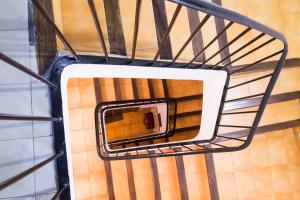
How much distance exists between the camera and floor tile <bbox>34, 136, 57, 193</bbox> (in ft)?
5.39

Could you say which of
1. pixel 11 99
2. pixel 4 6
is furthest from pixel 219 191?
pixel 4 6

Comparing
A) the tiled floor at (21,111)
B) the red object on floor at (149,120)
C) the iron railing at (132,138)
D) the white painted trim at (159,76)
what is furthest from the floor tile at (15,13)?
the red object on floor at (149,120)

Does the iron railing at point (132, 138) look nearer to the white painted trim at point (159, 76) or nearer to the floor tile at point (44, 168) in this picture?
the white painted trim at point (159, 76)

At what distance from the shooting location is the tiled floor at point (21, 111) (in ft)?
5.27

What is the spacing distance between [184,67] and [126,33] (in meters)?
0.69

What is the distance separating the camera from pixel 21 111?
165 centimetres

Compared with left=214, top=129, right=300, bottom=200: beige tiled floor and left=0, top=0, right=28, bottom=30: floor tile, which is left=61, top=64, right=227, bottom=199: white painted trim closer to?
left=0, top=0, right=28, bottom=30: floor tile

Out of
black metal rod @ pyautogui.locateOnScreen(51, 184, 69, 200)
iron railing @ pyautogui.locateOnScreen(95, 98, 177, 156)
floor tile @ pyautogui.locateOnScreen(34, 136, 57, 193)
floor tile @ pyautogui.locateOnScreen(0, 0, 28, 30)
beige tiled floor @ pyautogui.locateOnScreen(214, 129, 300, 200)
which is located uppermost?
floor tile @ pyautogui.locateOnScreen(0, 0, 28, 30)

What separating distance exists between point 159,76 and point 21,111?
1.27 m

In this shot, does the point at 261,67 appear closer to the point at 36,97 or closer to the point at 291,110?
the point at 291,110

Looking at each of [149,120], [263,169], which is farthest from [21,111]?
[149,120]

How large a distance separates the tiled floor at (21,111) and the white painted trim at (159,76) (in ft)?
0.46

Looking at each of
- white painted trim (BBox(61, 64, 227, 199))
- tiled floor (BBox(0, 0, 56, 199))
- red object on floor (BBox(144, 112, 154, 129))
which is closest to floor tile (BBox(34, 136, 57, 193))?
tiled floor (BBox(0, 0, 56, 199))

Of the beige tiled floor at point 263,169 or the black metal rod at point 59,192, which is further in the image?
the beige tiled floor at point 263,169
